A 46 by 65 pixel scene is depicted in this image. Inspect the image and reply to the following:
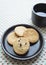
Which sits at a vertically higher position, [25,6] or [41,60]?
[25,6]

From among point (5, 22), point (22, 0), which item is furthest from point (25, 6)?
point (5, 22)

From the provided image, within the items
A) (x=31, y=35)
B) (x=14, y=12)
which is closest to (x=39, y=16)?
(x=31, y=35)

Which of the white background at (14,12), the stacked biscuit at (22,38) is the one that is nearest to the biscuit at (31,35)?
the stacked biscuit at (22,38)

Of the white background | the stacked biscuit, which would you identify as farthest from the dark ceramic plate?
the white background

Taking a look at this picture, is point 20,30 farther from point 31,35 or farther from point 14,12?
point 14,12

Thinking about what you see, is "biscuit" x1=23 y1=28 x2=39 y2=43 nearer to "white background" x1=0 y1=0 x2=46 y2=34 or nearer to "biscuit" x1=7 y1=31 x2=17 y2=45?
"biscuit" x1=7 y1=31 x2=17 y2=45

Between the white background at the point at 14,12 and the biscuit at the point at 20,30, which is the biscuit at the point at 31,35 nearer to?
the biscuit at the point at 20,30

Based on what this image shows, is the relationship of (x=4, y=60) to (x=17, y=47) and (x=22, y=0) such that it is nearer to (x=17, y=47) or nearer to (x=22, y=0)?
(x=17, y=47)
